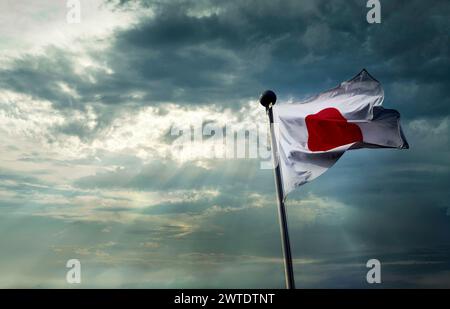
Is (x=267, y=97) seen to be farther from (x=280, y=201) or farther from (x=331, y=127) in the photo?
(x=280, y=201)

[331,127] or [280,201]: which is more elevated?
[331,127]

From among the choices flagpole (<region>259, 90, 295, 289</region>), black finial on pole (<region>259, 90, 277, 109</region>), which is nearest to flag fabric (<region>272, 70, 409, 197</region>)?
flagpole (<region>259, 90, 295, 289</region>)

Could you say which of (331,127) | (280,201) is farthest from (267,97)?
(280,201)

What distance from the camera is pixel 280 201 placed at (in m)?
13.8

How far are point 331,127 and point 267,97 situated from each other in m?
2.31

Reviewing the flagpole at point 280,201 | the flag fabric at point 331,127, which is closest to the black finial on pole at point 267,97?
the flagpole at point 280,201

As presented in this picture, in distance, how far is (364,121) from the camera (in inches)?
643

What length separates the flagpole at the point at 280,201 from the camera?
13125mm

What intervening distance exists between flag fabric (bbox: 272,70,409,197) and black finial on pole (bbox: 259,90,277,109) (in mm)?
796
